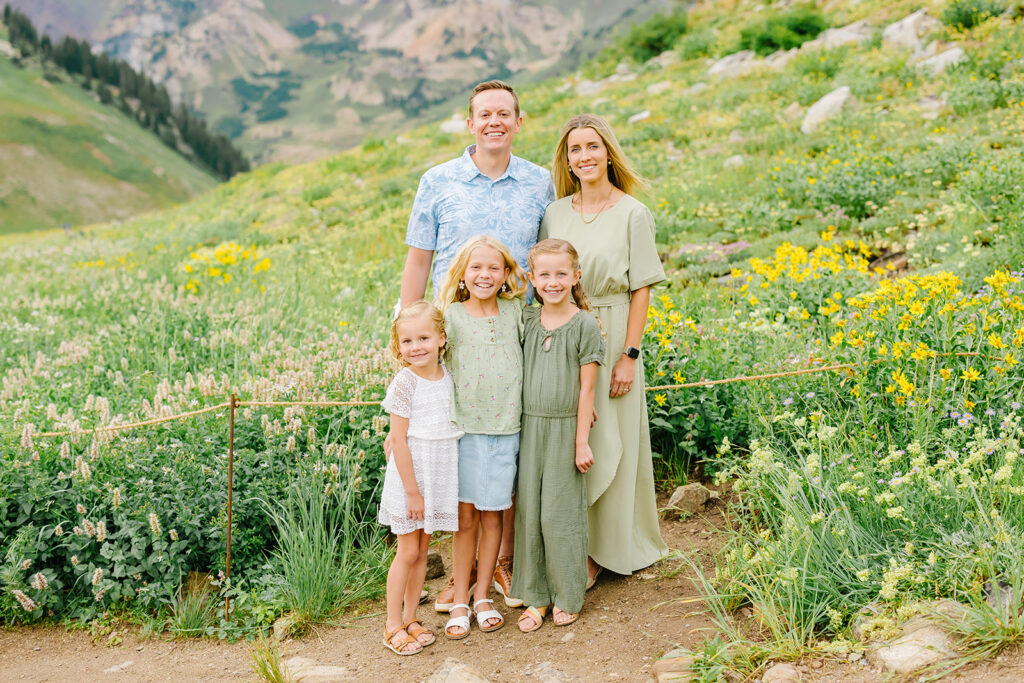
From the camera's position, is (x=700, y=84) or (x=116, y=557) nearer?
(x=116, y=557)

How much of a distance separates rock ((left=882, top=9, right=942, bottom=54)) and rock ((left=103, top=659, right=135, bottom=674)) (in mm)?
14191

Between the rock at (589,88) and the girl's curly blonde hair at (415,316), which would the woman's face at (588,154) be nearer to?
the girl's curly blonde hair at (415,316)

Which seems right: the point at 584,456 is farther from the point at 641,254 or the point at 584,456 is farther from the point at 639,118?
the point at 639,118

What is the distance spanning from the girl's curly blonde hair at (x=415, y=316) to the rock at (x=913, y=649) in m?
2.06

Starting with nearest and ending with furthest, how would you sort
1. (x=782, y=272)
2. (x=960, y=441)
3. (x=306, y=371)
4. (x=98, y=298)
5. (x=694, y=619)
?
(x=694, y=619)
(x=960, y=441)
(x=306, y=371)
(x=782, y=272)
(x=98, y=298)

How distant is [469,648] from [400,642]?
0.31m

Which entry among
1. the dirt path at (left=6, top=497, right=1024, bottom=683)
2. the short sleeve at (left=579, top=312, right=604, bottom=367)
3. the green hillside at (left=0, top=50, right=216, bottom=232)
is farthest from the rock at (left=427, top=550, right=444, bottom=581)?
the green hillside at (left=0, top=50, right=216, bottom=232)

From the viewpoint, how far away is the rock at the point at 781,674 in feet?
8.74

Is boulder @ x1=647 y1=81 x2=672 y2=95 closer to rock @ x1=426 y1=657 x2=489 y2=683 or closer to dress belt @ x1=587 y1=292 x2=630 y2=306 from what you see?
dress belt @ x1=587 y1=292 x2=630 y2=306

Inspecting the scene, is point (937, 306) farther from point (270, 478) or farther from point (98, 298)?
point (98, 298)

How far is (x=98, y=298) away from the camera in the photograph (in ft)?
25.0

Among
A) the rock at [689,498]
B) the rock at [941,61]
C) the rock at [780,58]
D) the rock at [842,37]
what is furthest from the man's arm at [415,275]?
the rock at [780,58]

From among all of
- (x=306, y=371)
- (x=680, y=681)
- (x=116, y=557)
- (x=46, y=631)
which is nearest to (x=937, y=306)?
(x=680, y=681)

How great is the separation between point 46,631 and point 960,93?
10859 millimetres
